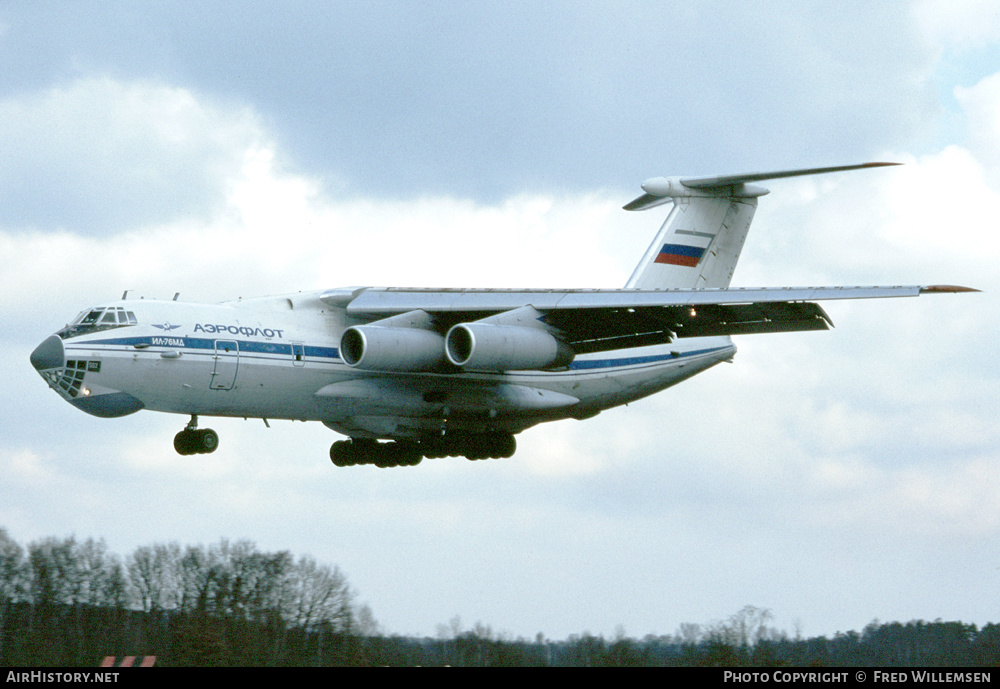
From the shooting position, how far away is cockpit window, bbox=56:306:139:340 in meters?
12.9

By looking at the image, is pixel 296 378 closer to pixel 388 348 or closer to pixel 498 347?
pixel 388 348

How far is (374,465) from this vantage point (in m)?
15.5

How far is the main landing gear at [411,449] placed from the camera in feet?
50.1

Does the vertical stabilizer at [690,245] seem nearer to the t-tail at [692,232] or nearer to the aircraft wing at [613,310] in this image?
the t-tail at [692,232]

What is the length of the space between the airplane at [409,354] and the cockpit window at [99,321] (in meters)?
0.01

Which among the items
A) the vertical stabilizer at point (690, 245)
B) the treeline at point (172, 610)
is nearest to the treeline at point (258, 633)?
the treeline at point (172, 610)

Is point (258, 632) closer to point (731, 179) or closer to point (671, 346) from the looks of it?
point (671, 346)

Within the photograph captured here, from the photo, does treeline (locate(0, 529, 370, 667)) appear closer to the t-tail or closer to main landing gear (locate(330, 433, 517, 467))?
main landing gear (locate(330, 433, 517, 467))

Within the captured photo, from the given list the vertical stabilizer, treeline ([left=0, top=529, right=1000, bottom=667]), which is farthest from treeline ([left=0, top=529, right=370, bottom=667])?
the vertical stabilizer

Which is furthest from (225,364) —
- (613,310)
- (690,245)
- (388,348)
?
(690,245)

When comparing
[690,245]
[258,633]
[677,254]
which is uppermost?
[690,245]

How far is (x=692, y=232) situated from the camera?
16656mm

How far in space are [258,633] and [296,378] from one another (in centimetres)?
280

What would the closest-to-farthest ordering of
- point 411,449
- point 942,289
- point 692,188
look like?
point 942,289, point 411,449, point 692,188
